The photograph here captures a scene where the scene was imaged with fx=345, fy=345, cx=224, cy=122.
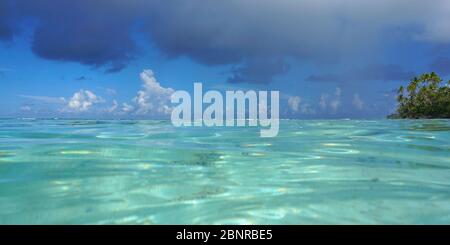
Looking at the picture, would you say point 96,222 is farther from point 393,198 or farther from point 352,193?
point 393,198

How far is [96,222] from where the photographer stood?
297 cm

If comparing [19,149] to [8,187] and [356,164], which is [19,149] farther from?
[356,164]

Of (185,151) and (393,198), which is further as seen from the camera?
(185,151)

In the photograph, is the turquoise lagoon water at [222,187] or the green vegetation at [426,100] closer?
the turquoise lagoon water at [222,187]

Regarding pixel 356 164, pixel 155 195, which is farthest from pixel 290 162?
pixel 155 195

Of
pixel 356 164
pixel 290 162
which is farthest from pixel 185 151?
pixel 356 164

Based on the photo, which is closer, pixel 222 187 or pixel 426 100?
pixel 222 187

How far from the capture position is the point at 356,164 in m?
5.70

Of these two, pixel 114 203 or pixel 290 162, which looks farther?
pixel 290 162

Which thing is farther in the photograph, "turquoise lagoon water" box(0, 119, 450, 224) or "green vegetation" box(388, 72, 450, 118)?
"green vegetation" box(388, 72, 450, 118)
